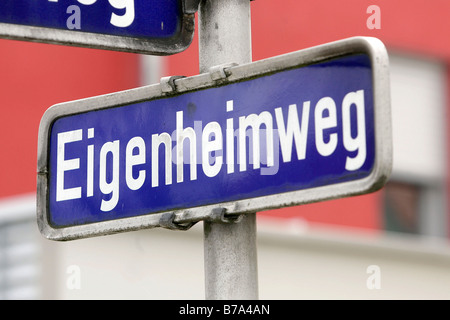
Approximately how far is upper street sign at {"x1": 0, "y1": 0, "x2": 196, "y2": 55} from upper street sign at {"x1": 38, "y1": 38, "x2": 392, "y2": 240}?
0.40 feet

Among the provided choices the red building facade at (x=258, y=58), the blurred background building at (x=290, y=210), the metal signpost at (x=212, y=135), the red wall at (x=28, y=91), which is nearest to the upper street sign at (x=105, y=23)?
the metal signpost at (x=212, y=135)

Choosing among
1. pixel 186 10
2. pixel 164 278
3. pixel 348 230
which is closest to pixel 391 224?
pixel 348 230

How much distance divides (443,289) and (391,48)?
250 cm

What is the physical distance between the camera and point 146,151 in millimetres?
2443

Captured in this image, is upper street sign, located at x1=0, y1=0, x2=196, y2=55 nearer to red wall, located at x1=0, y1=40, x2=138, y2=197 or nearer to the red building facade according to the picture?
the red building facade

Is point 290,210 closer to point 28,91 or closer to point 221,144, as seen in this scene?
point 28,91

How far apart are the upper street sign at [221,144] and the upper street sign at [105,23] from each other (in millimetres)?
123

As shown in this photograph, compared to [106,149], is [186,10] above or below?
above

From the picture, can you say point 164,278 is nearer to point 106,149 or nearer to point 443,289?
point 443,289

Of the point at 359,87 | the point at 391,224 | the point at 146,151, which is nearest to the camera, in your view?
the point at 359,87

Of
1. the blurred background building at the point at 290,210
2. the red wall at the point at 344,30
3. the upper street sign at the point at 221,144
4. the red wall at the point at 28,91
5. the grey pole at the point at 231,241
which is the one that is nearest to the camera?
the upper street sign at the point at 221,144

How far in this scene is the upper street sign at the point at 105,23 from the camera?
232 centimetres

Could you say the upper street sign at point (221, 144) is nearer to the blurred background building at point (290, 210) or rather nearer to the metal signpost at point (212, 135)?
the metal signpost at point (212, 135)

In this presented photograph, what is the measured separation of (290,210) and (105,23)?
7443 mm
